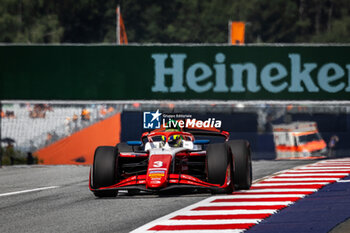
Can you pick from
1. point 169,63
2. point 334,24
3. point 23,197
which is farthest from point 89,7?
point 23,197

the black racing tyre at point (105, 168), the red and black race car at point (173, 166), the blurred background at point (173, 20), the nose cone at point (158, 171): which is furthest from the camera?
the blurred background at point (173, 20)

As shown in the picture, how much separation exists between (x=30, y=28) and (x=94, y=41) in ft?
27.1

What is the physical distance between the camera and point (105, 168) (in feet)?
40.5

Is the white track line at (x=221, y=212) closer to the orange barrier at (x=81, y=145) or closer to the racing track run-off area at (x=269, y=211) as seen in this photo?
the racing track run-off area at (x=269, y=211)

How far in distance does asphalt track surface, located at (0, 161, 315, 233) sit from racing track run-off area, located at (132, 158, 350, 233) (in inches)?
14.8

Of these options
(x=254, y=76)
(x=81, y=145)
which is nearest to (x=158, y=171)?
(x=81, y=145)

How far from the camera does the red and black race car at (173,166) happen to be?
39.3 ft

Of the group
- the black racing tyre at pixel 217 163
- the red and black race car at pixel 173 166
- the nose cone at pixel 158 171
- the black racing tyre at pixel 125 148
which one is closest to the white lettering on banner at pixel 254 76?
the black racing tyre at pixel 125 148

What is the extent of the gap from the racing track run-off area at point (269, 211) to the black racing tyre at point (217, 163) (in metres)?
0.29

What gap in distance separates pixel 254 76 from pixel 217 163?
1419 centimetres

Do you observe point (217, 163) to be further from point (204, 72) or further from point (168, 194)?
point (204, 72)

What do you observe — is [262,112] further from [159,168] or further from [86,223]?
[86,223]

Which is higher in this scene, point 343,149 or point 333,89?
point 333,89

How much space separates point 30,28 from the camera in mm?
87438
